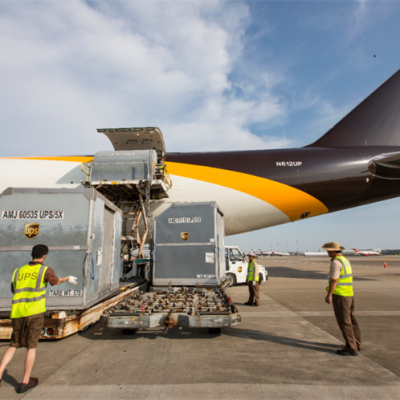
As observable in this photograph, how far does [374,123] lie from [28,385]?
15231mm

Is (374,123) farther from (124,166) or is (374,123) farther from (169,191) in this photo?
(124,166)

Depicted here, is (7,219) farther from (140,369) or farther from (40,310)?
→ (140,369)

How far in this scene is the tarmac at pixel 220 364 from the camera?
317 centimetres

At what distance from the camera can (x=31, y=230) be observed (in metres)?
5.25

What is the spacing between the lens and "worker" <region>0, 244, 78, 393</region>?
3.39 metres

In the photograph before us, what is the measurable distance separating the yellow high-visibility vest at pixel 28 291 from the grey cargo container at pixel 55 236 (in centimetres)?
149

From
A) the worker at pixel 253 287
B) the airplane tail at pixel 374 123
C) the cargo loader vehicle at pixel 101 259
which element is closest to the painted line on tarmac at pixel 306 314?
the worker at pixel 253 287

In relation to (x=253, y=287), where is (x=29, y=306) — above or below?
above

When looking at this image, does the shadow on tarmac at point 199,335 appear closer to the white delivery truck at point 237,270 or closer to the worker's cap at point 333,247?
the worker's cap at point 333,247

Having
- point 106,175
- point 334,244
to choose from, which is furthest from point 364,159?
point 106,175

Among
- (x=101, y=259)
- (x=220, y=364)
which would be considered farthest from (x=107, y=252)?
(x=220, y=364)

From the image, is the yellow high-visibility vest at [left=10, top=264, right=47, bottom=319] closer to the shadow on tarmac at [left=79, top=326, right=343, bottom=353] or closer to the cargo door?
the shadow on tarmac at [left=79, top=326, right=343, bottom=353]

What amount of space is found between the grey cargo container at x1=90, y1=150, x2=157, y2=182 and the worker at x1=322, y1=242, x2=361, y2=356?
6800 millimetres

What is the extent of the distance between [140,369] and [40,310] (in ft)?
5.17
